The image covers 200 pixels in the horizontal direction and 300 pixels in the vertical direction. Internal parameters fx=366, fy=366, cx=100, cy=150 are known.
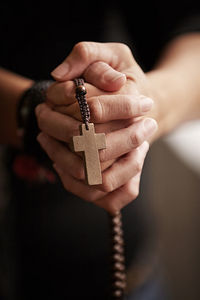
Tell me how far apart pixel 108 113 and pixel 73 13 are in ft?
0.88

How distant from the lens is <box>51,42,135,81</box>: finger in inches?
13.9

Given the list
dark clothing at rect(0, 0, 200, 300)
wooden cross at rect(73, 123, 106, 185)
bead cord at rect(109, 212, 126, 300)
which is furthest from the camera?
dark clothing at rect(0, 0, 200, 300)

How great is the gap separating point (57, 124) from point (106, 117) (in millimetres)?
54

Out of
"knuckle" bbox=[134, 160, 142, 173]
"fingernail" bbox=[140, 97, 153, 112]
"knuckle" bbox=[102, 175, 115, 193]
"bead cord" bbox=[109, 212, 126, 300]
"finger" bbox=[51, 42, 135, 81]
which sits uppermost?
"finger" bbox=[51, 42, 135, 81]

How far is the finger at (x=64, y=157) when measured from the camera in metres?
0.35

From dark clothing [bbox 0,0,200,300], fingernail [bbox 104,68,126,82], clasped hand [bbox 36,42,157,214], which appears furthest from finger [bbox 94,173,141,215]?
dark clothing [bbox 0,0,200,300]

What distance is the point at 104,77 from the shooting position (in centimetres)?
35

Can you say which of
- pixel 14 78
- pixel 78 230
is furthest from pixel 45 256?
pixel 14 78

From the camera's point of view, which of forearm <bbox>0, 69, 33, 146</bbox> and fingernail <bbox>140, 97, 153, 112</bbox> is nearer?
fingernail <bbox>140, 97, 153, 112</bbox>

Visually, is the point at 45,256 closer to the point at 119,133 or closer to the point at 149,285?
the point at 149,285

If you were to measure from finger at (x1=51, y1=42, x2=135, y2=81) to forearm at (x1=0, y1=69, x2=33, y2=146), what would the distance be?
14cm

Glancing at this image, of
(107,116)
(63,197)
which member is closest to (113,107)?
(107,116)

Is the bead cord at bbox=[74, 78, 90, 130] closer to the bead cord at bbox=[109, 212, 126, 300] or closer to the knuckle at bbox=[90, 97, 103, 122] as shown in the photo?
the knuckle at bbox=[90, 97, 103, 122]

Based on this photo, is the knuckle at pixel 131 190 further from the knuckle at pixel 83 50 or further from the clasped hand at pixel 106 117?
the knuckle at pixel 83 50
